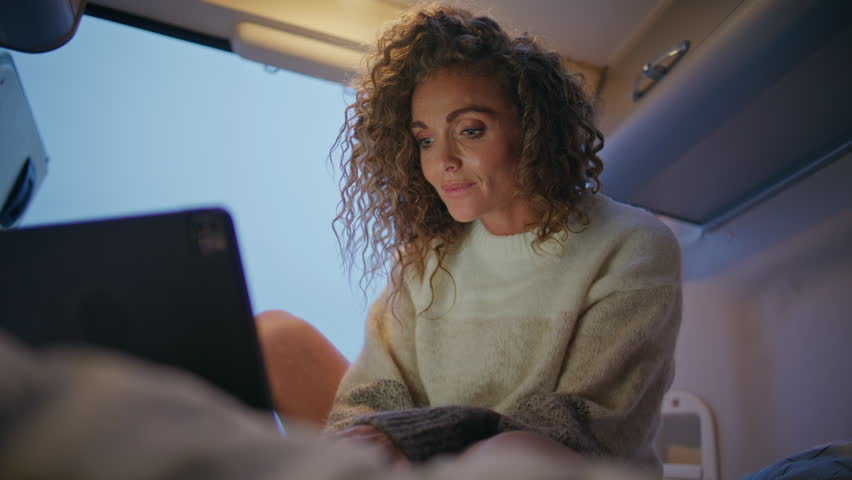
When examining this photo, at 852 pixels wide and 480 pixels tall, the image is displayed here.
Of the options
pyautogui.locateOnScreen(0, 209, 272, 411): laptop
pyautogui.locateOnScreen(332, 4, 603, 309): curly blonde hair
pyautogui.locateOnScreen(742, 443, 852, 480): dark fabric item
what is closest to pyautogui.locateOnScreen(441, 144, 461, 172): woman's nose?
pyautogui.locateOnScreen(332, 4, 603, 309): curly blonde hair

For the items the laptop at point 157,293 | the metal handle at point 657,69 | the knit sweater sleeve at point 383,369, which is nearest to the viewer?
the laptop at point 157,293

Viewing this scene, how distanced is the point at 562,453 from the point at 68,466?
640 millimetres

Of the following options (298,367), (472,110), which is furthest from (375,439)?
(472,110)

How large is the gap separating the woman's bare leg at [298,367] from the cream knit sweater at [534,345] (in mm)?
113

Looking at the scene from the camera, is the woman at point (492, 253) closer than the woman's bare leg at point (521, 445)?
No

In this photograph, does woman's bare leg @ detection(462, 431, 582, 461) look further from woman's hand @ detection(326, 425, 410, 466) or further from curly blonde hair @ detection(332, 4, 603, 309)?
curly blonde hair @ detection(332, 4, 603, 309)

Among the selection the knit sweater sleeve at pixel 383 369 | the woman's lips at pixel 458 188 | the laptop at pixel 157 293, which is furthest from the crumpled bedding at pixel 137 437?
the woman's lips at pixel 458 188

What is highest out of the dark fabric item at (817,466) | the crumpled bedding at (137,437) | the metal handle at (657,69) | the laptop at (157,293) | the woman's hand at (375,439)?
the metal handle at (657,69)

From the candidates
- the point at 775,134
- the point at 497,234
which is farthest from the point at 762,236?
the point at 497,234

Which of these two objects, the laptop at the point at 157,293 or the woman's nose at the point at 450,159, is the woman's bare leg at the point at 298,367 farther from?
the laptop at the point at 157,293

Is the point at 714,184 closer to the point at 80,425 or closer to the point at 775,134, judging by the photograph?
the point at 775,134

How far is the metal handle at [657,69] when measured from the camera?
1.31 meters

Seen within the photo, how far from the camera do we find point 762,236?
4.95 ft

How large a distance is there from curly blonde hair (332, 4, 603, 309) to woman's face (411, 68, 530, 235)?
2cm
